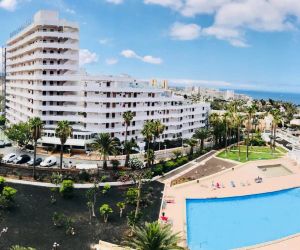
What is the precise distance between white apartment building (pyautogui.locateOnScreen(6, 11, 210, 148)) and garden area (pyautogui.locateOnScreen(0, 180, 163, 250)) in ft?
96.7

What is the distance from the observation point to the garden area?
1608 inches

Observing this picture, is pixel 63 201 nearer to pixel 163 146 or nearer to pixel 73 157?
pixel 73 157

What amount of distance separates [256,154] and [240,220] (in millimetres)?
45727

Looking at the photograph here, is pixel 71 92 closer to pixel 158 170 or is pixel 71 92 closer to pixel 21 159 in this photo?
pixel 21 159

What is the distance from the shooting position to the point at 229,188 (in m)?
64.5

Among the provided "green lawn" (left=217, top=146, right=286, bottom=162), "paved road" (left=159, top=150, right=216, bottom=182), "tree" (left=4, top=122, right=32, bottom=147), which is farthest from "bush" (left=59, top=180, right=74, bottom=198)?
"green lawn" (left=217, top=146, right=286, bottom=162)

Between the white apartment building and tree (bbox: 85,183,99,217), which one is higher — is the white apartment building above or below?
above

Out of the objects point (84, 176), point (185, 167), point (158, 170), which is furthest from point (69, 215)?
point (185, 167)

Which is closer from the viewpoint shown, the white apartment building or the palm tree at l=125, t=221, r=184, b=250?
the palm tree at l=125, t=221, r=184, b=250

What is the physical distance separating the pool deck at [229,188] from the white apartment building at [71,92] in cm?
2674

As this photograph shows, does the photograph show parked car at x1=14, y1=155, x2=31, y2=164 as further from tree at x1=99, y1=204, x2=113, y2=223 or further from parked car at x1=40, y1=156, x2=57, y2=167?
tree at x1=99, y1=204, x2=113, y2=223

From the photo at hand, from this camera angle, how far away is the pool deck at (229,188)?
45.3m

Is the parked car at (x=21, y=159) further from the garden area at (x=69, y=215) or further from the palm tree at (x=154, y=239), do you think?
the palm tree at (x=154, y=239)

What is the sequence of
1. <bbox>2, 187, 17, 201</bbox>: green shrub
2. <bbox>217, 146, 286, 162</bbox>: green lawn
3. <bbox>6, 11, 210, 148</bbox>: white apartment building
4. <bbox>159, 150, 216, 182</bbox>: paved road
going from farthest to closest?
<bbox>217, 146, 286, 162</bbox>: green lawn, <bbox>6, 11, 210, 148</bbox>: white apartment building, <bbox>159, 150, 216, 182</bbox>: paved road, <bbox>2, 187, 17, 201</bbox>: green shrub
